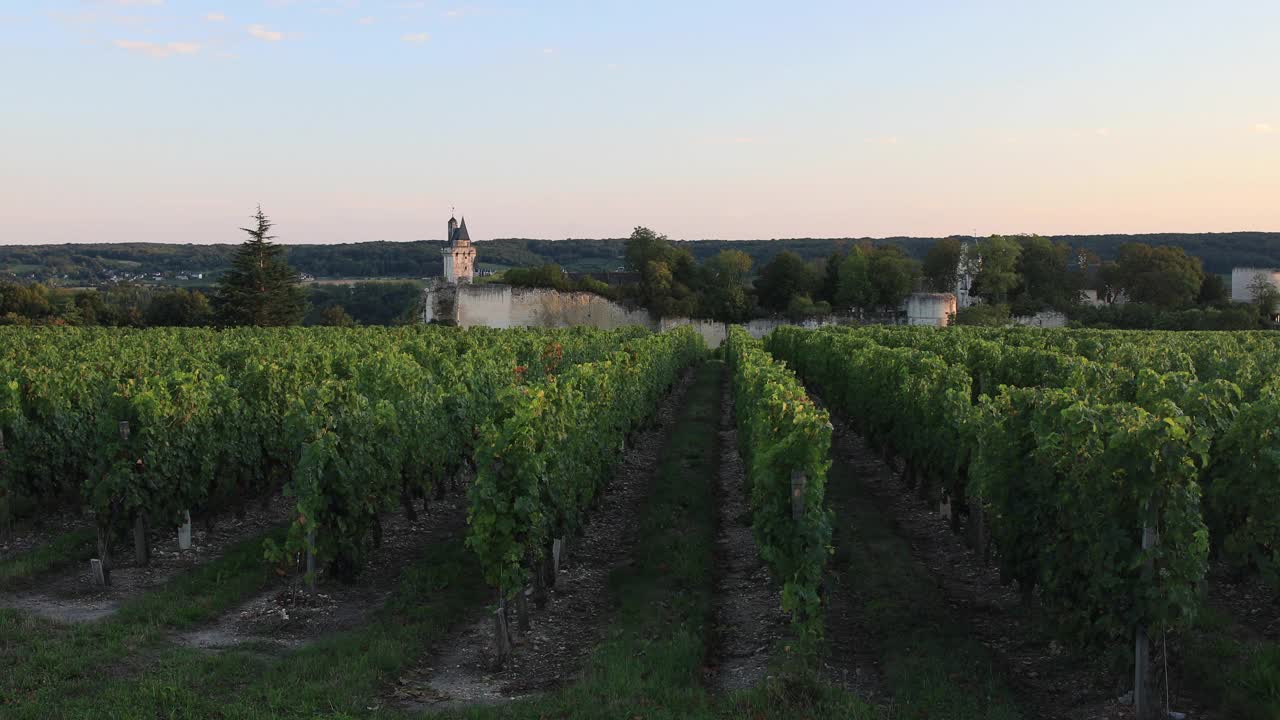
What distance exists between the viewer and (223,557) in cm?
1153

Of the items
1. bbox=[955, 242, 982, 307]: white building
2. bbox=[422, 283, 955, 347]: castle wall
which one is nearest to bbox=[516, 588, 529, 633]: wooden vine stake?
bbox=[422, 283, 955, 347]: castle wall

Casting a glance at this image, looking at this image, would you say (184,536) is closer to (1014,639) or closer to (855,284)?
(1014,639)

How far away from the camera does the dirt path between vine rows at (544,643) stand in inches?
302

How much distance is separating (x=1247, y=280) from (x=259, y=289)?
8554 centimetres

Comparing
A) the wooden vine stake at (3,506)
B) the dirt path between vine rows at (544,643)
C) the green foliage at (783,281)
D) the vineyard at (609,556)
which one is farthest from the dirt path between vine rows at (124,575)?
the green foliage at (783,281)

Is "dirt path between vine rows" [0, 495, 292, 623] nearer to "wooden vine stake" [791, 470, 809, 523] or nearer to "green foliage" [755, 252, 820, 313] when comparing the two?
"wooden vine stake" [791, 470, 809, 523]

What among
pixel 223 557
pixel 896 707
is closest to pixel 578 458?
pixel 223 557

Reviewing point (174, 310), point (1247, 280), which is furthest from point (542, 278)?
point (1247, 280)

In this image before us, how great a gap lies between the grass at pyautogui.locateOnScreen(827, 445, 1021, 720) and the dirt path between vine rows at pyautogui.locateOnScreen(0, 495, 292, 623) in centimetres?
738

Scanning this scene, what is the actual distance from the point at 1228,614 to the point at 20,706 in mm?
10166

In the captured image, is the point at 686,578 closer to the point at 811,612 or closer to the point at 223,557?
the point at 811,612

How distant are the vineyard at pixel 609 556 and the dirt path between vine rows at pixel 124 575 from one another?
0.06 metres

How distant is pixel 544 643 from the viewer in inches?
351

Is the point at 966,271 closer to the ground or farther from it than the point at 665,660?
farther from it
